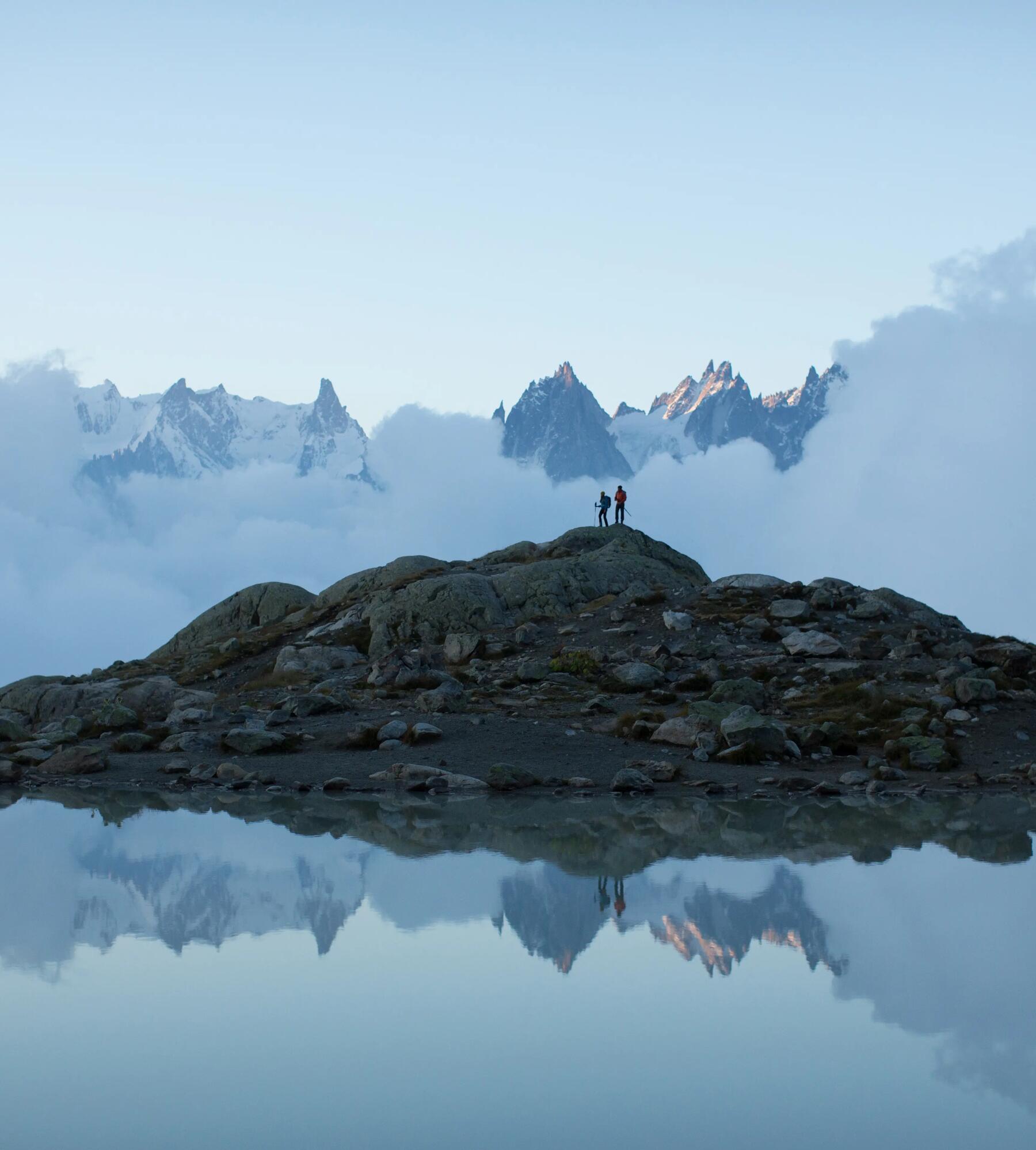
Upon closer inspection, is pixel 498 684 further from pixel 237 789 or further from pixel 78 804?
pixel 78 804

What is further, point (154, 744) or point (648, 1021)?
point (154, 744)

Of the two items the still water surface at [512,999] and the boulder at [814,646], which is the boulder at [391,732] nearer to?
the still water surface at [512,999]

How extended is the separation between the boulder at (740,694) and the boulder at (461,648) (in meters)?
A: 10.0

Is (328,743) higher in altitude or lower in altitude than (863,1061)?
higher

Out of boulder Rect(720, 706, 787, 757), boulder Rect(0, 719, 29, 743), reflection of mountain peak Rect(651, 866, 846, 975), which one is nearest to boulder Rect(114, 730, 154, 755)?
boulder Rect(0, 719, 29, 743)

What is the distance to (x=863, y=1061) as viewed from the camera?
835 centimetres

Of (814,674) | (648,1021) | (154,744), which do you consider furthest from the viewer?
(814,674)

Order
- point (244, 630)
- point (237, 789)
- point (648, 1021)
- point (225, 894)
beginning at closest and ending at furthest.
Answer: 1. point (648, 1021)
2. point (225, 894)
3. point (237, 789)
4. point (244, 630)

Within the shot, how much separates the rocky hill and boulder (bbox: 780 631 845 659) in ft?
0.27

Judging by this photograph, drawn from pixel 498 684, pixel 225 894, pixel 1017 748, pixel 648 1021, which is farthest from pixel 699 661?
pixel 648 1021

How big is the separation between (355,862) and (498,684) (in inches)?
738

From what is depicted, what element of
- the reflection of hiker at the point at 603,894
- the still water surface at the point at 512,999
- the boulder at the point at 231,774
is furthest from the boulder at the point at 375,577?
the reflection of hiker at the point at 603,894

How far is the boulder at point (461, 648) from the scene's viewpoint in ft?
127

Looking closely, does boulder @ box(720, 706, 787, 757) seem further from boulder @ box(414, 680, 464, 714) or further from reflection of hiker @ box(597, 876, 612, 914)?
reflection of hiker @ box(597, 876, 612, 914)
